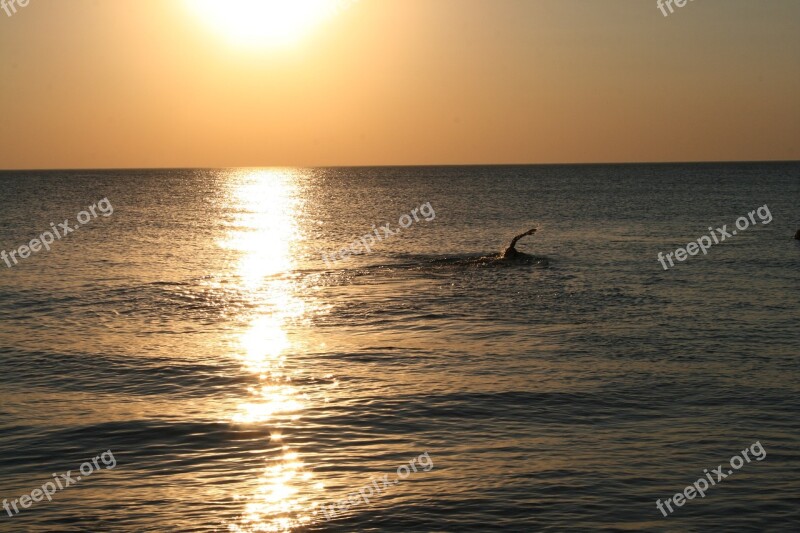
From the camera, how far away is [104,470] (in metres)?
15.0

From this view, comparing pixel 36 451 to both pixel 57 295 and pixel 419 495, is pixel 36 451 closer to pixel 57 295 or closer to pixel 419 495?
pixel 419 495

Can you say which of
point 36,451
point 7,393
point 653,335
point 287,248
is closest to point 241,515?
point 36,451

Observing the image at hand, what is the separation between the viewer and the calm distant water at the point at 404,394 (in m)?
13.4

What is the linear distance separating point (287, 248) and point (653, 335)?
120 feet
